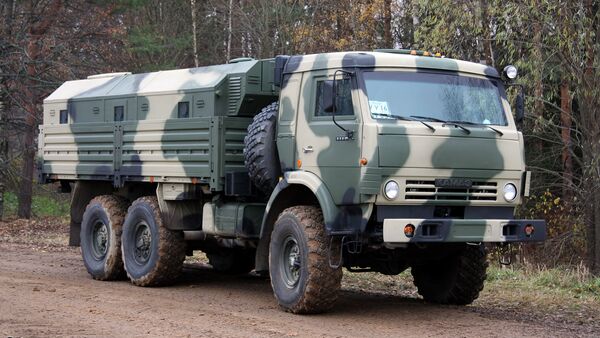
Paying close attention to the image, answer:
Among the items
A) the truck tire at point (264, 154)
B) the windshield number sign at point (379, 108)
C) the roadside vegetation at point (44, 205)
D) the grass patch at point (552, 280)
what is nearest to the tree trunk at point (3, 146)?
the roadside vegetation at point (44, 205)

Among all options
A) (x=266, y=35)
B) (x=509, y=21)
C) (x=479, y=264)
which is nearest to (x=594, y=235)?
(x=509, y=21)

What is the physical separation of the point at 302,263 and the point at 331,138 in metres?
1.30

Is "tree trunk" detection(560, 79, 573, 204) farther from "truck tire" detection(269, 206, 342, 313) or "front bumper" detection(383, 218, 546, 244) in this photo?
"truck tire" detection(269, 206, 342, 313)

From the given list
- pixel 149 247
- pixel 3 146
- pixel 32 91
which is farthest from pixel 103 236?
pixel 3 146

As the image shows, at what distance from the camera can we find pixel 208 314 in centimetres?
1065

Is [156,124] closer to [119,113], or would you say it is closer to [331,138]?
[119,113]

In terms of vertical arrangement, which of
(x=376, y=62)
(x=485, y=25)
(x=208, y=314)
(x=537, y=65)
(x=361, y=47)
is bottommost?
(x=208, y=314)

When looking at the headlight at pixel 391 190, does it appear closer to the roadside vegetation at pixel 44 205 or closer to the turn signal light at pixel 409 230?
the turn signal light at pixel 409 230

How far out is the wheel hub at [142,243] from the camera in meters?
13.4

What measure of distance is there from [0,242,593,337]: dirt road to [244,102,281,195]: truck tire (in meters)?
1.41

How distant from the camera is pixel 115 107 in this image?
551 inches

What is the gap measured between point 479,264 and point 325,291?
6.98 ft

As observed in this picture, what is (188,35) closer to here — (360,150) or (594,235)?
(594,235)

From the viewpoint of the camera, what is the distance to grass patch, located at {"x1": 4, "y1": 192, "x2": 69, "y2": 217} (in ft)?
102
